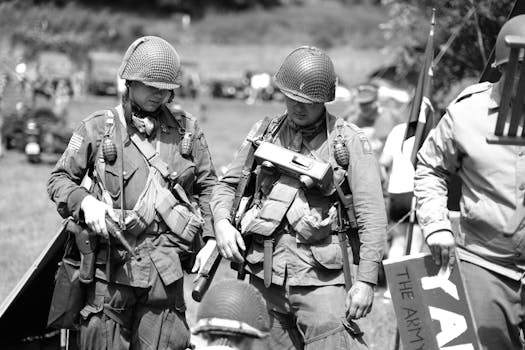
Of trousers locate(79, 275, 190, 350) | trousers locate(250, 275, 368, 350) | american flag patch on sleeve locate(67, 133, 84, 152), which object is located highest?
american flag patch on sleeve locate(67, 133, 84, 152)

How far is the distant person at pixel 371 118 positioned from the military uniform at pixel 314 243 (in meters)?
5.23

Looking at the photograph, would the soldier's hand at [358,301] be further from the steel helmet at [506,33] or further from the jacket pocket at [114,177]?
the jacket pocket at [114,177]

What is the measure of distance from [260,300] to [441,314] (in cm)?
117

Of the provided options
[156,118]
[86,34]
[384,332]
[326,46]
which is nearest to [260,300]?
[156,118]

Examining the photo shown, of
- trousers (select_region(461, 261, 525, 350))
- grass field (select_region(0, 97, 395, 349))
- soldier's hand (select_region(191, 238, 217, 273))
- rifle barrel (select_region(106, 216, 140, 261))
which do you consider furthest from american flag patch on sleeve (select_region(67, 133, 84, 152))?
grass field (select_region(0, 97, 395, 349))

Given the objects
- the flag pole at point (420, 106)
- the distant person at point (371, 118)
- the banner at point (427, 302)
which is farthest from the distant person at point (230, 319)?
the distant person at point (371, 118)

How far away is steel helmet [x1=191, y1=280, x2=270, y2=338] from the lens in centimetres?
386

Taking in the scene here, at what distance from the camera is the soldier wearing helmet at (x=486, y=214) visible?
453cm

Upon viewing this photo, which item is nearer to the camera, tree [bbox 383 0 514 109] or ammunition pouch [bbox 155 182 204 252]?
ammunition pouch [bbox 155 182 204 252]

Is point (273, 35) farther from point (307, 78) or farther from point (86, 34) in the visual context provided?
point (307, 78)

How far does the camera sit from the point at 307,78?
4934mm

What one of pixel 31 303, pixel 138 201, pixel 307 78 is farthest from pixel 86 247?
pixel 307 78

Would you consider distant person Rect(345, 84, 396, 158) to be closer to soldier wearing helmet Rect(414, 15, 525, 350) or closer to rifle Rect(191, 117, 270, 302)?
rifle Rect(191, 117, 270, 302)

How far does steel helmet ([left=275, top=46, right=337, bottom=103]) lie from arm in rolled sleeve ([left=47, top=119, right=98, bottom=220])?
47.8 inches
